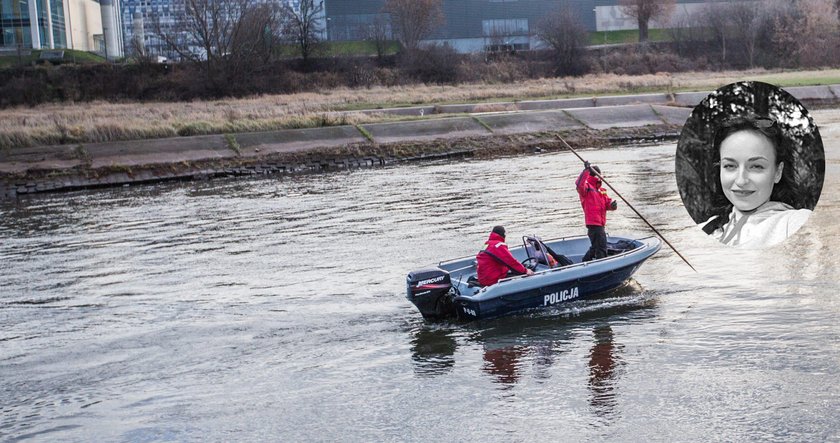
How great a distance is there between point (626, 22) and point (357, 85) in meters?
39.5

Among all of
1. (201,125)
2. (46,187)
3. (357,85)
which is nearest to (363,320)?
(46,187)

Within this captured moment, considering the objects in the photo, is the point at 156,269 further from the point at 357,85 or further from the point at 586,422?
the point at 357,85

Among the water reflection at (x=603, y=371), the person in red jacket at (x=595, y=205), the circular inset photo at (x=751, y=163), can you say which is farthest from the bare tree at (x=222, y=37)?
the circular inset photo at (x=751, y=163)

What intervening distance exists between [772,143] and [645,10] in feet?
282

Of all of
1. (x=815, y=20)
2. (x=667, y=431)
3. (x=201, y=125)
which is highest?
(x=815, y=20)

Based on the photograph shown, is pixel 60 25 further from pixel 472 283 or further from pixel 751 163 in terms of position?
pixel 751 163

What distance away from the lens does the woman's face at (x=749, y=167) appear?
505 cm

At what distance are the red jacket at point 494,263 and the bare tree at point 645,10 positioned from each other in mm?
75199

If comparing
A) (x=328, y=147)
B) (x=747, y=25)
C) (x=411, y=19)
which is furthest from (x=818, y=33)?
(x=328, y=147)

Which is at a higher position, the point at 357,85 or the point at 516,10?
the point at 516,10

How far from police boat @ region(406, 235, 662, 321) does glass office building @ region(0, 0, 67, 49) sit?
266ft

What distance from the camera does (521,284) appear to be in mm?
14008

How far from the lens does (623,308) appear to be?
14.7 m

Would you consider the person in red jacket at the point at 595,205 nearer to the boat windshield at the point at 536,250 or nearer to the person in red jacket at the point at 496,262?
the boat windshield at the point at 536,250
